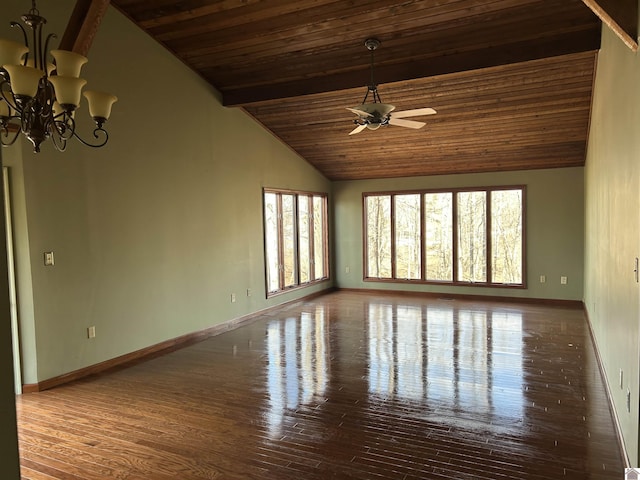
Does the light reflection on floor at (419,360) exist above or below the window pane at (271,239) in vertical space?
below

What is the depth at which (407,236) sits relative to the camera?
29.5ft

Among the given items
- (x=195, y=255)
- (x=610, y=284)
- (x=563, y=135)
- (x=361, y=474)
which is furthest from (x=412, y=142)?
(x=361, y=474)

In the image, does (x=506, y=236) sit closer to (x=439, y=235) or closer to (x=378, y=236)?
(x=439, y=235)

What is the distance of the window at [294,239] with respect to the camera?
7.62m

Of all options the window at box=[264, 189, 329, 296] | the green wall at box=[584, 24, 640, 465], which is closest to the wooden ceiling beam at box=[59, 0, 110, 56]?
the green wall at box=[584, 24, 640, 465]

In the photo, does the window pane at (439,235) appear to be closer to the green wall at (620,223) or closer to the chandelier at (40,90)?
the green wall at (620,223)

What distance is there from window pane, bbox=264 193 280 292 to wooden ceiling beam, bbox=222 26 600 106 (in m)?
1.78

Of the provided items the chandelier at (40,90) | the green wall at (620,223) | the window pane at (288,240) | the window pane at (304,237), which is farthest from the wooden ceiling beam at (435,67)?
the chandelier at (40,90)

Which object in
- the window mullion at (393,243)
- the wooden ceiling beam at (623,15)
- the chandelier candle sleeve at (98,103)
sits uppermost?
the wooden ceiling beam at (623,15)

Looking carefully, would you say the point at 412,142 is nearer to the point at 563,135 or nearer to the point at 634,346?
the point at 563,135

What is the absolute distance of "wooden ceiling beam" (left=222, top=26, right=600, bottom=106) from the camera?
4.55m

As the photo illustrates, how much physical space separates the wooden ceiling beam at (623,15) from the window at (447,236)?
5.88m

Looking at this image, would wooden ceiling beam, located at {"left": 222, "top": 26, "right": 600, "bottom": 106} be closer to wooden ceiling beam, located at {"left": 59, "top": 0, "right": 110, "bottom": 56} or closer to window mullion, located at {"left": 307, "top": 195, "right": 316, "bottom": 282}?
wooden ceiling beam, located at {"left": 59, "top": 0, "right": 110, "bottom": 56}

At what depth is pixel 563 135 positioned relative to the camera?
6.61 meters
